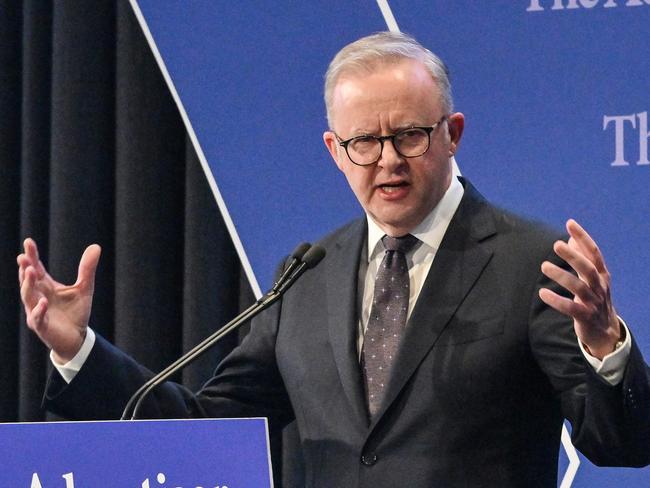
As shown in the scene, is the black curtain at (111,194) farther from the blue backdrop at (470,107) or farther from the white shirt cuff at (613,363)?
the white shirt cuff at (613,363)

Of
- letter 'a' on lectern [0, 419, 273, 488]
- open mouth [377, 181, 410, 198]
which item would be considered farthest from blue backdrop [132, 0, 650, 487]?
letter 'a' on lectern [0, 419, 273, 488]

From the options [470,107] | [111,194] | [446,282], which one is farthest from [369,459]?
[111,194]

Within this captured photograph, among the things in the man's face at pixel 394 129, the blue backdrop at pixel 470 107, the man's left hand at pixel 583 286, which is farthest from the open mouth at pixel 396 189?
the blue backdrop at pixel 470 107

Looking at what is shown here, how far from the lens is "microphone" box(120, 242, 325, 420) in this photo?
1758 millimetres

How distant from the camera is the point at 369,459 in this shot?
6.19ft

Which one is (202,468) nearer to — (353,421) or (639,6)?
(353,421)

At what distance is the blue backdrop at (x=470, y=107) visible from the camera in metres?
2.66

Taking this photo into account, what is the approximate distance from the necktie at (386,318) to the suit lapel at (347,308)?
0.02m

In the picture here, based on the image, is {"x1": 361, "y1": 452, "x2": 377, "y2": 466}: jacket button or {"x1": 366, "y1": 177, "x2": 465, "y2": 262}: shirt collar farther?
{"x1": 366, "y1": 177, "x2": 465, "y2": 262}: shirt collar

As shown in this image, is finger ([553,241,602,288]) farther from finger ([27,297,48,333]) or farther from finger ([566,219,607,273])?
finger ([27,297,48,333])

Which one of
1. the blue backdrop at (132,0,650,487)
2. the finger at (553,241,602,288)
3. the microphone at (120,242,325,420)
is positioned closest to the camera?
the finger at (553,241,602,288)

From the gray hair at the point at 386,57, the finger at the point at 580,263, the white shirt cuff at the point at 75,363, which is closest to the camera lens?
the finger at the point at 580,263

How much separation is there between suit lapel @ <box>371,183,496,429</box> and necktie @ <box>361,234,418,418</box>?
36 mm

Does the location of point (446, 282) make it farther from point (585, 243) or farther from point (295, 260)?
point (585, 243)
